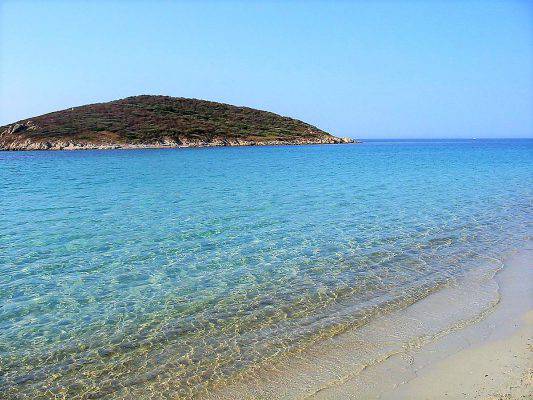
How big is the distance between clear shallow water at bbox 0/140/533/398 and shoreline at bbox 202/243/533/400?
1.66 ft

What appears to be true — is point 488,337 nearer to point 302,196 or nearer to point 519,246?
point 519,246

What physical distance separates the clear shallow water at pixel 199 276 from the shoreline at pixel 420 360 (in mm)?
506

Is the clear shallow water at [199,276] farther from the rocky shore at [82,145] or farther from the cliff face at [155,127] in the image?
the cliff face at [155,127]

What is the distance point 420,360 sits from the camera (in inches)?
275

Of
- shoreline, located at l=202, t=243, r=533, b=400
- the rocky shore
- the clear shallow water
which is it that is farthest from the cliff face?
shoreline, located at l=202, t=243, r=533, b=400

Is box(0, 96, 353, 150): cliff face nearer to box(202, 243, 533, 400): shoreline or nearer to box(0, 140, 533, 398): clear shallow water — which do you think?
box(0, 140, 533, 398): clear shallow water

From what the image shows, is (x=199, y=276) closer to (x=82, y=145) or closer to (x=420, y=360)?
(x=420, y=360)

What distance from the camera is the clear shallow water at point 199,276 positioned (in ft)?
23.5

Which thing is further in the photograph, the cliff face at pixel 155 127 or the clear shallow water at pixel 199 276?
the cliff face at pixel 155 127

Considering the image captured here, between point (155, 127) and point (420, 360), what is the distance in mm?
109820

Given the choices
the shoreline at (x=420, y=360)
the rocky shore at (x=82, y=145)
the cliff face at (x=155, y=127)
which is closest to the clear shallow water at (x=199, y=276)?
the shoreline at (x=420, y=360)

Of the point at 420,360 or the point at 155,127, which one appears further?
→ the point at 155,127

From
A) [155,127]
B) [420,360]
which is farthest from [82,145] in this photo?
[420,360]

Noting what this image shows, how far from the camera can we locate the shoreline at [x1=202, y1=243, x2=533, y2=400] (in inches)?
242
